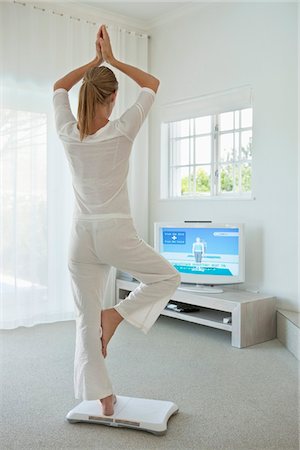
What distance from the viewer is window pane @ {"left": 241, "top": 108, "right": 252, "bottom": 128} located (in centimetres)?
431

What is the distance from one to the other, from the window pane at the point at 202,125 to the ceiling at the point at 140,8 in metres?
1.12

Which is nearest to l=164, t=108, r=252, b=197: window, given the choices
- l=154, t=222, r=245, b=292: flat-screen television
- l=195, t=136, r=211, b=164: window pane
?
l=195, t=136, r=211, b=164: window pane

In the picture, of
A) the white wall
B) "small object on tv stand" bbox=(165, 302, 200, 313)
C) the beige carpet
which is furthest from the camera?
"small object on tv stand" bbox=(165, 302, 200, 313)

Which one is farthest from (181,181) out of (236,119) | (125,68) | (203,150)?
(125,68)

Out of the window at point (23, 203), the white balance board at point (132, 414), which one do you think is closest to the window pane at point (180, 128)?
the window at point (23, 203)

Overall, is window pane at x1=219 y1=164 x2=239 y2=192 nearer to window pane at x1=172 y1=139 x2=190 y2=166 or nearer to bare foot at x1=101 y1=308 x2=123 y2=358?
window pane at x1=172 y1=139 x2=190 y2=166

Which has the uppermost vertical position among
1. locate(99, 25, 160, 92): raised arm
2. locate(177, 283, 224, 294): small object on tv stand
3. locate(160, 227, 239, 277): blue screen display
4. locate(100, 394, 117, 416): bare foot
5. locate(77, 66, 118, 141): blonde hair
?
locate(99, 25, 160, 92): raised arm

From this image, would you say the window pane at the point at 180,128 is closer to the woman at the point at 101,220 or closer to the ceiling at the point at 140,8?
the ceiling at the point at 140,8

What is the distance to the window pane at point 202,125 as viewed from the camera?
4695mm

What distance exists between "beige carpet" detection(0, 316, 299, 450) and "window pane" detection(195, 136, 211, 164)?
67.4 inches

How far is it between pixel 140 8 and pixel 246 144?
179 centimetres

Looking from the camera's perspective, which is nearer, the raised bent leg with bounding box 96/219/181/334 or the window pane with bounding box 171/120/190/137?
the raised bent leg with bounding box 96/219/181/334

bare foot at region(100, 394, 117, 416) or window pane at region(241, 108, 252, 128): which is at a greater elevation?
window pane at region(241, 108, 252, 128)

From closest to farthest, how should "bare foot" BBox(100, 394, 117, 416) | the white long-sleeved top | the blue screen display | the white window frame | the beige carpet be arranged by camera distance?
the white long-sleeved top < the beige carpet < "bare foot" BBox(100, 394, 117, 416) < the blue screen display < the white window frame
